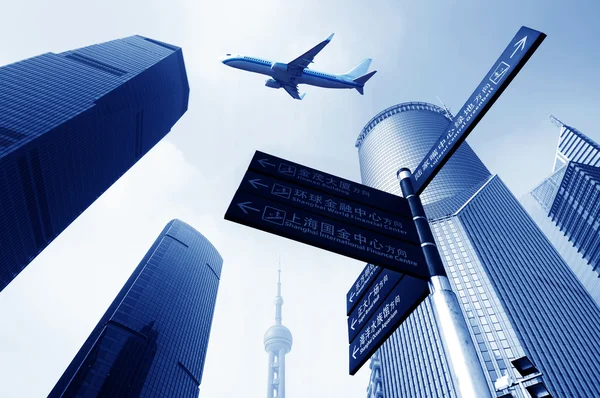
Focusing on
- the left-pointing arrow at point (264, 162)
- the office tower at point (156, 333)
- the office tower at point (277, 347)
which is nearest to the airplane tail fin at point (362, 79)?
the left-pointing arrow at point (264, 162)

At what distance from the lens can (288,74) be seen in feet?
155

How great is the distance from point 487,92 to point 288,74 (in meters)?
44.9

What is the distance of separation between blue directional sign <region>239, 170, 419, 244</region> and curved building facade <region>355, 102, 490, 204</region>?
4655 inches

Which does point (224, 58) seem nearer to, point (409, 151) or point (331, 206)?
point (331, 206)

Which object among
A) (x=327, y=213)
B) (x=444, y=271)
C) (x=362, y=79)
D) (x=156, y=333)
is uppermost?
(x=362, y=79)

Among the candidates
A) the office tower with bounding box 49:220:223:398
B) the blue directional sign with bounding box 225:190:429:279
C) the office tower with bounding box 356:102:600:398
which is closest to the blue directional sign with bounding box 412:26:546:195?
the blue directional sign with bounding box 225:190:429:279

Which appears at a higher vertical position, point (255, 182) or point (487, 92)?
point (487, 92)

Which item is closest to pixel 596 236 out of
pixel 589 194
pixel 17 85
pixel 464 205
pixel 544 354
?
pixel 589 194

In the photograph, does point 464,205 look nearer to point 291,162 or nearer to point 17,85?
point 291,162

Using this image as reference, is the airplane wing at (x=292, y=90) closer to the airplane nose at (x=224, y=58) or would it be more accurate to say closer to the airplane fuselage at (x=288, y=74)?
the airplane fuselage at (x=288, y=74)

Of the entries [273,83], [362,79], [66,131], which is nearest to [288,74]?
[273,83]

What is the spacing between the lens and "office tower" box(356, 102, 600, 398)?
70562mm

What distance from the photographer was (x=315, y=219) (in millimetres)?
5910

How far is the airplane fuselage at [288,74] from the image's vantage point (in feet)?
156
